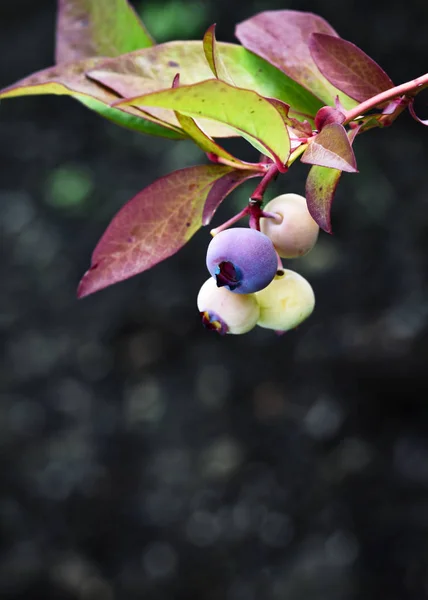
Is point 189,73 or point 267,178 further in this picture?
point 189,73

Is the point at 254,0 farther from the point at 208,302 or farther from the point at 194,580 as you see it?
the point at 208,302

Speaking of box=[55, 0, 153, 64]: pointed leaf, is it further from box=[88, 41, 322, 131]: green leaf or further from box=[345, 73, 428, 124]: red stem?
box=[345, 73, 428, 124]: red stem

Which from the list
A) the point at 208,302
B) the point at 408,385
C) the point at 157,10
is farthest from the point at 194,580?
the point at 208,302

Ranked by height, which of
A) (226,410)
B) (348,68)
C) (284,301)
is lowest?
(226,410)

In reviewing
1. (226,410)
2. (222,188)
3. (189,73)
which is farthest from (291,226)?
(226,410)

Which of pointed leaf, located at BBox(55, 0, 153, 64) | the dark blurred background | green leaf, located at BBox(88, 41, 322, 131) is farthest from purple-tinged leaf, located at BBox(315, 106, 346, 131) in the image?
the dark blurred background

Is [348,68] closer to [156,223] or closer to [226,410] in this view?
[156,223]
